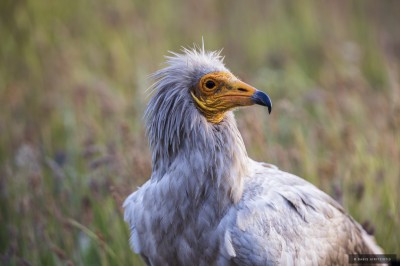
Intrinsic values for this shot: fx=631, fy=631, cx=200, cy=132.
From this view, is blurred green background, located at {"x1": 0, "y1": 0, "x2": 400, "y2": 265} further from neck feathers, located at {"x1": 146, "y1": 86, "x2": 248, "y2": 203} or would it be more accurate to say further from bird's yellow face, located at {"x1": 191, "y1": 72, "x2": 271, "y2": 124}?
bird's yellow face, located at {"x1": 191, "y1": 72, "x2": 271, "y2": 124}

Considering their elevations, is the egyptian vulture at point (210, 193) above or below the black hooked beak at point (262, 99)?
below

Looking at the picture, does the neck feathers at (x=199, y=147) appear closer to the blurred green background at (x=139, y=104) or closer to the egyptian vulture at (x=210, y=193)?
the egyptian vulture at (x=210, y=193)

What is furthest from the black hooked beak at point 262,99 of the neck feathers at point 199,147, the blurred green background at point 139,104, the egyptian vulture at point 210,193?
the blurred green background at point 139,104

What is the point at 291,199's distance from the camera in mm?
3566

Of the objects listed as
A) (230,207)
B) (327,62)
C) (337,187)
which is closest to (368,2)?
(327,62)

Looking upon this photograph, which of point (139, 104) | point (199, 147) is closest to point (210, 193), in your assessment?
point (199, 147)

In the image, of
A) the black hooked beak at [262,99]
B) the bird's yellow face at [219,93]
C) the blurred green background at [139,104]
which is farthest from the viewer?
the blurred green background at [139,104]

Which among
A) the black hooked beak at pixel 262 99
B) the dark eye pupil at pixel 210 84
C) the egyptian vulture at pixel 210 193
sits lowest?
the egyptian vulture at pixel 210 193

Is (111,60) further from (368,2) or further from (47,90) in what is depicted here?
(368,2)

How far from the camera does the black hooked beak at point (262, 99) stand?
334cm

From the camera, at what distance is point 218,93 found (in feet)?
11.4

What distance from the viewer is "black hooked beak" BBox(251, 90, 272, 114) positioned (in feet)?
11.0

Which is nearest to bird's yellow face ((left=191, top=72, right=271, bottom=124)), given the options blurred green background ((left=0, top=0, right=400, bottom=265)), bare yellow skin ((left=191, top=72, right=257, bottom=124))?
bare yellow skin ((left=191, top=72, right=257, bottom=124))

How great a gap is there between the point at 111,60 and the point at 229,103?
372cm
